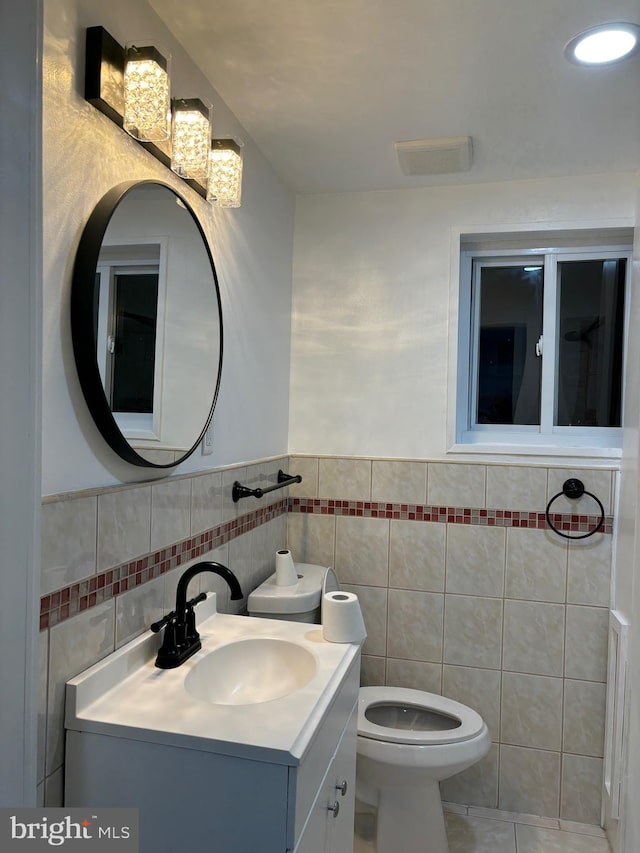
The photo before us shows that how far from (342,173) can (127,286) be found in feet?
4.19

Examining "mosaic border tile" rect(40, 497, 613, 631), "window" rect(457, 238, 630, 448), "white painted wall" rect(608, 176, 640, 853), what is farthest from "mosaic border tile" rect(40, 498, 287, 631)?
"white painted wall" rect(608, 176, 640, 853)

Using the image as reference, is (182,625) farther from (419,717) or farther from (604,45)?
(604,45)

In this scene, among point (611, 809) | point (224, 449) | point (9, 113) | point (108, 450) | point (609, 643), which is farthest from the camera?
point (609, 643)

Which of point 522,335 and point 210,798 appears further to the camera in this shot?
point 522,335

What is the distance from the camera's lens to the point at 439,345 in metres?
2.37

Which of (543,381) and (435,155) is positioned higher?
(435,155)

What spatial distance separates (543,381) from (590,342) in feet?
→ 0.79

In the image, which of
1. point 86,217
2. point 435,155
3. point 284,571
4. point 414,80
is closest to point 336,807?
point 284,571

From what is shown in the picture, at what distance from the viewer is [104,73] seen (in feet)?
3.83

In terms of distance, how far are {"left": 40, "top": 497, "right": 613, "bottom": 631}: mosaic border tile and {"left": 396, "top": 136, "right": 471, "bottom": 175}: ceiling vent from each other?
1.26 m

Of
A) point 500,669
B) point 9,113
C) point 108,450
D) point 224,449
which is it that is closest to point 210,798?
point 108,450

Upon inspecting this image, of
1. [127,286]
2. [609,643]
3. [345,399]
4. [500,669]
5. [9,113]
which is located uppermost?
[9,113]

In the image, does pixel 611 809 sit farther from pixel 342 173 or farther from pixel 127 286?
pixel 342 173

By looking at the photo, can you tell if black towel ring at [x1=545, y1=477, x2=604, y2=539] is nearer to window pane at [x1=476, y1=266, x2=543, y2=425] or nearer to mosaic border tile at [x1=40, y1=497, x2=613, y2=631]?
mosaic border tile at [x1=40, y1=497, x2=613, y2=631]
